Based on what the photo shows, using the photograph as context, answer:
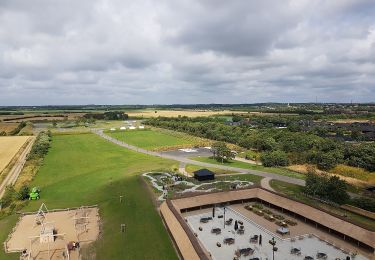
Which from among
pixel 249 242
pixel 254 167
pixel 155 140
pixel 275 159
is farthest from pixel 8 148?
pixel 249 242

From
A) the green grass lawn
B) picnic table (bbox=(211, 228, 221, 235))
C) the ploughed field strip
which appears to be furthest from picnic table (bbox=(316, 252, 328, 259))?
the green grass lawn

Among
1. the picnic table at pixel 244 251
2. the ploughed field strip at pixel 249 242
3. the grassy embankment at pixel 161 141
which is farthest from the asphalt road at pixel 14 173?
the picnic table at pixel 244 251

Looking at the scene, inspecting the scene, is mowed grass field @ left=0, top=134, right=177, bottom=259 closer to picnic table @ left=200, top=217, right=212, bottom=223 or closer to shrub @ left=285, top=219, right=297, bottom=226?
picnic table @ left=200, top=217, right=212, bottom=223

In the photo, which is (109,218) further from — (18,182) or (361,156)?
(361,156)

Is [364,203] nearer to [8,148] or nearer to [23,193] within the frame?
[23,193]

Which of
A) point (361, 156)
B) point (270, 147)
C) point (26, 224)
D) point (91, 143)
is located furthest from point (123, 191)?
point (91, 143)

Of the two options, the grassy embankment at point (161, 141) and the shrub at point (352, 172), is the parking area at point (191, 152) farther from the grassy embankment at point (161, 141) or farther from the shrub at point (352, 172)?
the shrub at point (352, 172)
